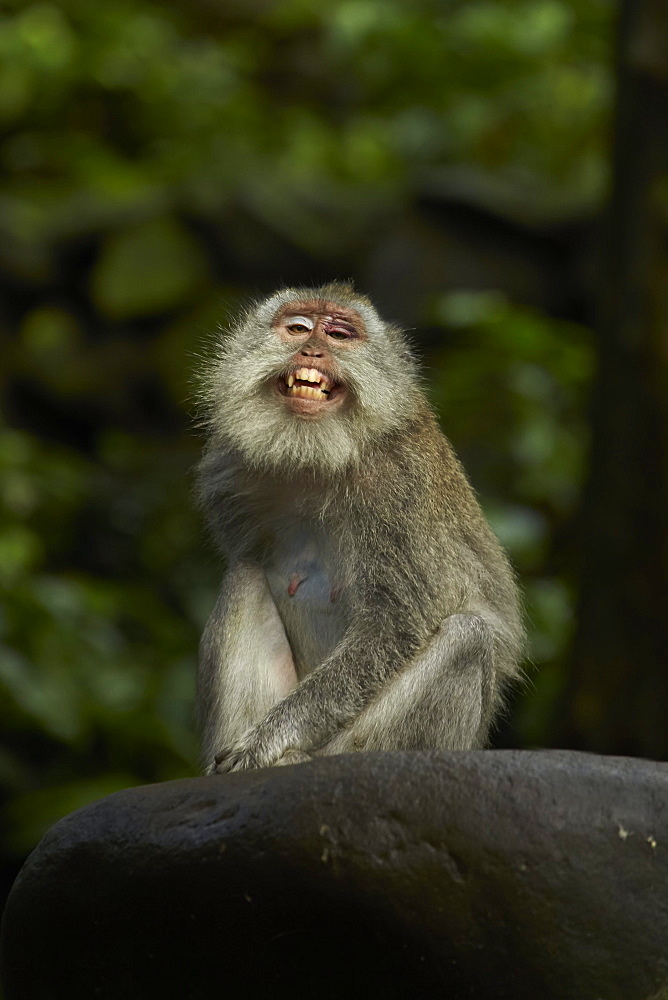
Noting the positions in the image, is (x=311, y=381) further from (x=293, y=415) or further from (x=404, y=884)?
(x=404, y=884)

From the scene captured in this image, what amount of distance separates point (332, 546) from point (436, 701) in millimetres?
840

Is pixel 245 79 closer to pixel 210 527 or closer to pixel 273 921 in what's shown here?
pixel 210 527

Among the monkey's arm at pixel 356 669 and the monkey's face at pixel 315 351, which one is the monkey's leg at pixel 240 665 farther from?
the monkey's face at pixel 315 351

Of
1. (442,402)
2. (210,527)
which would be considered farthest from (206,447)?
(442,402)

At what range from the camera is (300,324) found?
552cm

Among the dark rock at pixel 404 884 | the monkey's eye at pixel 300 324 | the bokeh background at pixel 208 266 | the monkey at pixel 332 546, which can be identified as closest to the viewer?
the dark rock at pixel 404 884

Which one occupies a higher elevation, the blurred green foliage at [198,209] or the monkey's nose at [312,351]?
the blurred green foliage at [198,209]

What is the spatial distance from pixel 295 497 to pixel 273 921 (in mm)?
2027

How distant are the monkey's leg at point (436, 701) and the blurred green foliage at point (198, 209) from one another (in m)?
4.93

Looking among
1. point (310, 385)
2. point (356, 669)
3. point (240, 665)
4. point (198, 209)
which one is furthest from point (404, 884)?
point (198, 209)

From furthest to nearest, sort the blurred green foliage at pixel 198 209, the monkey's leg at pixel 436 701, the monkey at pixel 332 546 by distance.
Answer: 1. the blurred green foliage at pixel 198 209
2. the monkey at pixel 332 546
3. the monkey's leg at pixel 436 701

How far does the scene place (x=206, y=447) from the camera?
5969mm

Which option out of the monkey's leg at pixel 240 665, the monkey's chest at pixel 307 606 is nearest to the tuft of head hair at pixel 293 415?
the monkey's chest at pixel 307 606

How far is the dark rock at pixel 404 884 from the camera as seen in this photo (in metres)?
3.78
